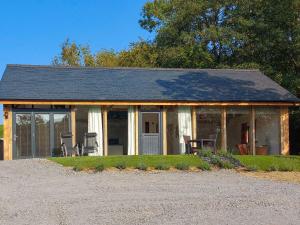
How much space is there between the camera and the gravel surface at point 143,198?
27.3 ft

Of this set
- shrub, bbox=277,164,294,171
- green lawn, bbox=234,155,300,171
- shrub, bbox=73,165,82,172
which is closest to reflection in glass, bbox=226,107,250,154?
green lawn, bbox=234,155,300,171

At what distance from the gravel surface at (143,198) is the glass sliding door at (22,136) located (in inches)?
225

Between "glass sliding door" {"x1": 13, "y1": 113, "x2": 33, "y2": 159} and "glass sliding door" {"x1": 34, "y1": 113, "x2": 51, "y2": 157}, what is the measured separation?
0.28 metres

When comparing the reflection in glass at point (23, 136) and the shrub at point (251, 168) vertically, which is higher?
the reflection in glass at point (23, 136)

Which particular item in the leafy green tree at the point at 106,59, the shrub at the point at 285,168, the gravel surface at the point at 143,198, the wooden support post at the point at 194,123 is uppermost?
the leafy green tree at the point at 106,59

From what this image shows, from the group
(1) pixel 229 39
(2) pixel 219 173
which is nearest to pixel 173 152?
(2) pixel 219 173

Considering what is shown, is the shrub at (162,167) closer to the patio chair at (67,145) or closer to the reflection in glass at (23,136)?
the patio chair at (67,145)

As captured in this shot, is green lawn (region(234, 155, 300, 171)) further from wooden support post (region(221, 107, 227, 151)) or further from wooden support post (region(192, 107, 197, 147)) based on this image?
wooden support post (region(192, 107, 197, 147))

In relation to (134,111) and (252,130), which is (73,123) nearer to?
(134,111)

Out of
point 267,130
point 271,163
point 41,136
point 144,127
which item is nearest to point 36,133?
point 41,136

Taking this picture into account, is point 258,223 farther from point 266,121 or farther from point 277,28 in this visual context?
point 277,28

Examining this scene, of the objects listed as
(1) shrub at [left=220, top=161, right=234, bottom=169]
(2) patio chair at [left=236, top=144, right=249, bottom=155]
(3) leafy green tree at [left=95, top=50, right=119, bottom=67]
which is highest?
(3) leafy green tree at [left=95, top=50, right=119, bottom=67]

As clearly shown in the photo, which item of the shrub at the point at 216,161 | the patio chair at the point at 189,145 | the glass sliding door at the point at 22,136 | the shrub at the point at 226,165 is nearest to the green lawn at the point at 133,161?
the shrub at the point at 216,161

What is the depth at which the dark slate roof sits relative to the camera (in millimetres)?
21703
